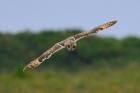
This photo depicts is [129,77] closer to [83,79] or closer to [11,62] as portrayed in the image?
[83,79]

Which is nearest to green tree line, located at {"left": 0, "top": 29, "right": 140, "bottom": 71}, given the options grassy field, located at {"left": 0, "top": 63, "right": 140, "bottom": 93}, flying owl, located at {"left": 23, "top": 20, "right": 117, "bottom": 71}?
grassy field, located at {"left": 0, "top": 63, "right": 140, "bottom": 93}

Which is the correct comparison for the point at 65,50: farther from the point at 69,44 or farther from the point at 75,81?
the point at 69,44

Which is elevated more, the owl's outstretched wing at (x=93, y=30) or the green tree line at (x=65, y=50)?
the green tree line at (x=65, y=50)

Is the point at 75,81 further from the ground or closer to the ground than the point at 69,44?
further from the ground

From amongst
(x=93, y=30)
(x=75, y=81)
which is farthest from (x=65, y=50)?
(x=93, y=30)

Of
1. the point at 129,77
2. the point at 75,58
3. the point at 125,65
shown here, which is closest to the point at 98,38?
the point at 75,58

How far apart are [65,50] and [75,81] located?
4.42 m

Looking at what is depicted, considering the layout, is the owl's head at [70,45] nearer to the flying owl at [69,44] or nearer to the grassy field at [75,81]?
the flying owl at [69,44]

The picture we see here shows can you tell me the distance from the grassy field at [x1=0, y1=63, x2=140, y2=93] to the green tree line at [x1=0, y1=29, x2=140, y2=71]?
171 centimetres

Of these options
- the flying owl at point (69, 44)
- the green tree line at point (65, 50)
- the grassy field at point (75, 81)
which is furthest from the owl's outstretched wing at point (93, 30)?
the green tree line at point (65, 50)

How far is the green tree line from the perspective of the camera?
20234 mm

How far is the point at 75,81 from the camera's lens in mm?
16203

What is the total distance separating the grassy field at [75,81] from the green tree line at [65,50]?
5.62 feet

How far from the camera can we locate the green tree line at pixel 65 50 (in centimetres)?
2023
